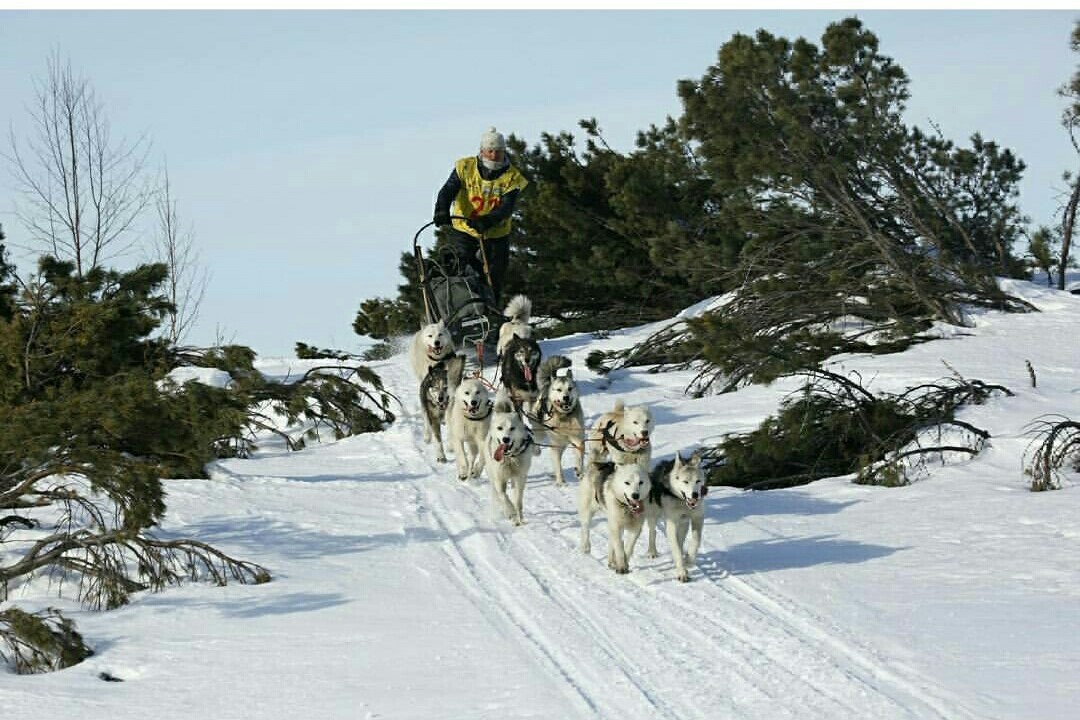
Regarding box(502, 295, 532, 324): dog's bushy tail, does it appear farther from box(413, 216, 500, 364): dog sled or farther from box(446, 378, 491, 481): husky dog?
box(446, 378, 491, 481): husky dog

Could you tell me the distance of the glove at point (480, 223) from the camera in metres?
13.4

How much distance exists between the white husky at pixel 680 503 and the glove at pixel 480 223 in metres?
6.51

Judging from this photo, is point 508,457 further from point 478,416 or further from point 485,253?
point 485,253

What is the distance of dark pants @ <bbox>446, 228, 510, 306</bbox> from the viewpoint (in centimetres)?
1363

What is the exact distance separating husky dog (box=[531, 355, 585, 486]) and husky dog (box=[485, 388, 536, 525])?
897 millimetres

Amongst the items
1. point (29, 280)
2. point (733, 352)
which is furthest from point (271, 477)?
point (733, 352)

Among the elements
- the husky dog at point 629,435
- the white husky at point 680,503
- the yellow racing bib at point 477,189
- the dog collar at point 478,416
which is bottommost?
the white husky at point 680,503

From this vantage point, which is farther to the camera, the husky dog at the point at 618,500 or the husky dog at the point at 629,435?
the husky dog at the point at 629,435

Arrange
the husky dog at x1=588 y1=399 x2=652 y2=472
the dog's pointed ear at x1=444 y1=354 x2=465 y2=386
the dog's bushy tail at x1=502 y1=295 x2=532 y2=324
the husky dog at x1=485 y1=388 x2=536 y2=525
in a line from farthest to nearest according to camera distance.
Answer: the dog's bushy tail at x1=502 y1=295 x2=532 y2=324 → the dog's pointed ear at x1=444 y1=354 x2=465 y2=386 → the husky dog at x1=485 y1=388 x2=536 y2=525 → the husky dog at x1=588 y1=399 x2=652 y2=472

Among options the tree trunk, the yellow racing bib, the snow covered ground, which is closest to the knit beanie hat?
the yellow racing bib

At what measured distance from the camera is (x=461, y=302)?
522 inches

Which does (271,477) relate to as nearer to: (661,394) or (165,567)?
(165,567)

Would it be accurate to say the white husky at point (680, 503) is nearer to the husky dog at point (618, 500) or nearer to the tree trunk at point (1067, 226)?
the husky dog at point (618, 500)

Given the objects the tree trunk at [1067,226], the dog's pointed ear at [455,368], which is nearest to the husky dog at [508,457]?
the dog's pointed ear at [455,368]
